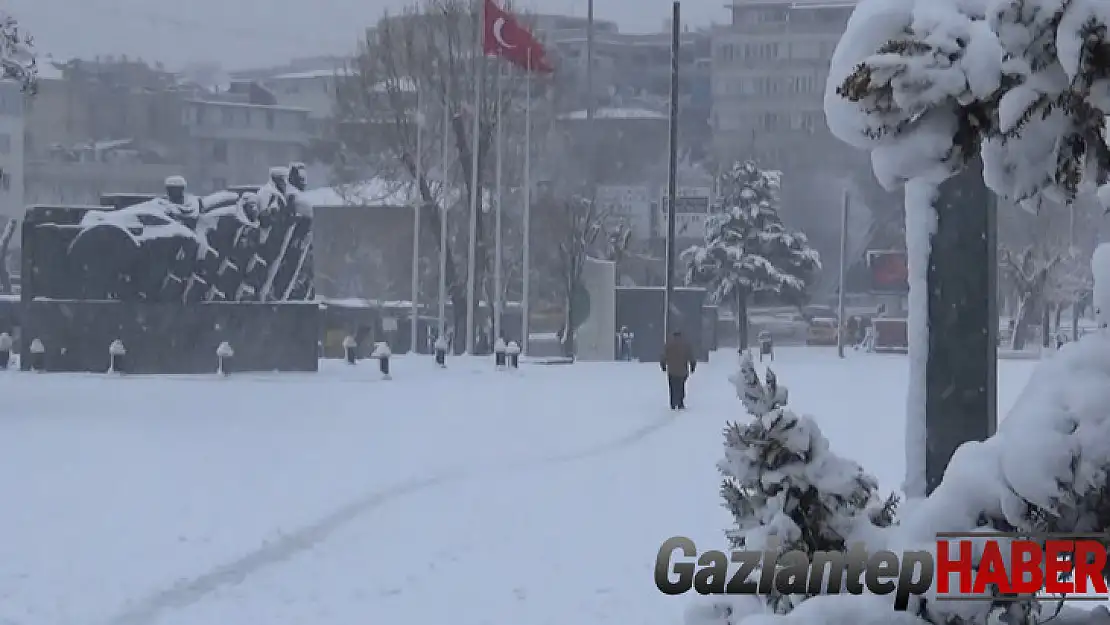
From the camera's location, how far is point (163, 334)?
114ft

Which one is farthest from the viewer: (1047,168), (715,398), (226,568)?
(715,398)

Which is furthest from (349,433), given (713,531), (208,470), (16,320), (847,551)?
(16,320)

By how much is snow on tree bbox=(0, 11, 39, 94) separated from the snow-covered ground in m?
4.84

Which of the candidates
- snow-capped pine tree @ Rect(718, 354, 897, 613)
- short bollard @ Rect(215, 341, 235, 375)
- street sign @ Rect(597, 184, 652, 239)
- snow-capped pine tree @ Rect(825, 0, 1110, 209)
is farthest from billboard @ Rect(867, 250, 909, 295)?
snow-capped pine tree @ Rect(825, 0, 1110, 209)

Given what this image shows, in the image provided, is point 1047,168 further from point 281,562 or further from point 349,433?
point 349,433

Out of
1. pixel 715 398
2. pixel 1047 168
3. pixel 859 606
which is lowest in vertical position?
pixel 715 398

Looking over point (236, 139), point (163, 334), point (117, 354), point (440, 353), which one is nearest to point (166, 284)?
point (163, 334)

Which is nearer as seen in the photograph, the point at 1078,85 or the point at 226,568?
the point at 1078,85

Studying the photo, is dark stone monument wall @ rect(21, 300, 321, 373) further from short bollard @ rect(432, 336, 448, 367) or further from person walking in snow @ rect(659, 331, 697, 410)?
person walking in snow @ rect(659, 331, 697, 410)

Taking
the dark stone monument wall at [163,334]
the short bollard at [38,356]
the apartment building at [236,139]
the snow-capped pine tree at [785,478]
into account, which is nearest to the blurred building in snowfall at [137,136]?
the apartment building at [236,139]

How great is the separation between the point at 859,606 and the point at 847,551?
0.79ft

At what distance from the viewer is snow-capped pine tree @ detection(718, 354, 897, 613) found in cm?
319

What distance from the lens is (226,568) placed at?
11.3 meters

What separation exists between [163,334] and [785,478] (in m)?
32.6
